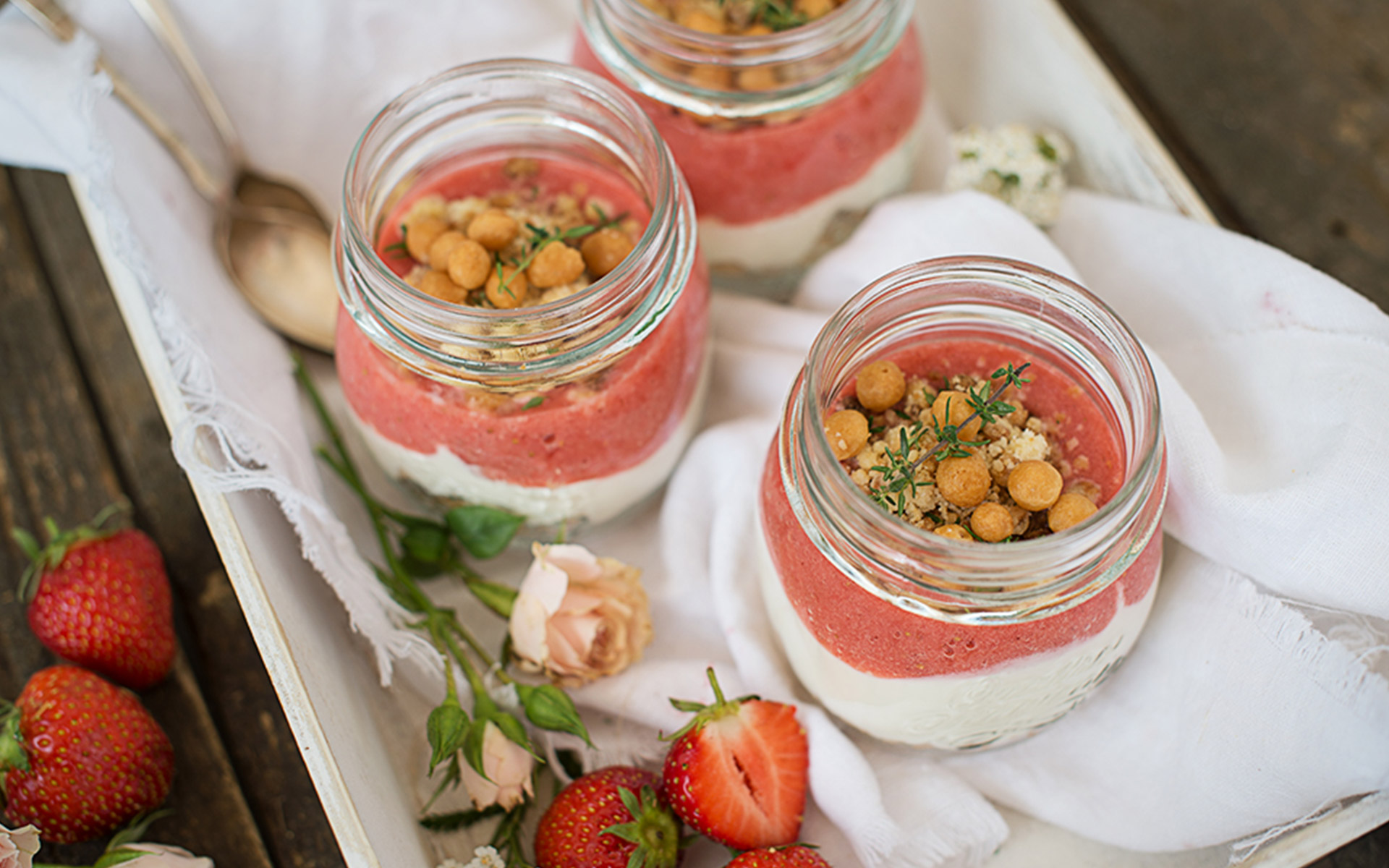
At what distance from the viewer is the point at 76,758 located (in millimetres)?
898

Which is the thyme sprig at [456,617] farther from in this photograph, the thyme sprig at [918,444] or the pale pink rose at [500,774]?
the thyme sprig at [918,444]

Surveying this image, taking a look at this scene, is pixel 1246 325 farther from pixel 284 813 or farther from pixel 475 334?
pixel 284 813

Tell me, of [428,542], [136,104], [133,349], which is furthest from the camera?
[133,349]

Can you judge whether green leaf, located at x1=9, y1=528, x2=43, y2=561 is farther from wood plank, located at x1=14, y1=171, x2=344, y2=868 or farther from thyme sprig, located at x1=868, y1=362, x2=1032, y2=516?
thyme sprig, located at x1=868, y1=362, x2=1032, y2=516

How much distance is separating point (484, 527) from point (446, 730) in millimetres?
186

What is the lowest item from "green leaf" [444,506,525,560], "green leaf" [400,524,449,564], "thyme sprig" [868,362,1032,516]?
"green leaf" [400,524,449,564]

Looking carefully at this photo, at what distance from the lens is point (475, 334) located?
82 centimetres

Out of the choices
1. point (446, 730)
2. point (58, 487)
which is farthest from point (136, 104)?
point (446, 730)

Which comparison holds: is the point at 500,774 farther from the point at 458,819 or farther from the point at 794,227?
the point at 794,227

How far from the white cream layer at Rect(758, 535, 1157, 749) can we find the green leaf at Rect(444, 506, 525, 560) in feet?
0.74

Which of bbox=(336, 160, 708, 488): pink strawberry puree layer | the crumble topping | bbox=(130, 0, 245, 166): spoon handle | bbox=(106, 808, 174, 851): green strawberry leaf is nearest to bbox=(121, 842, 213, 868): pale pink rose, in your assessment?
bbox=(106, 808, 174, 851): green strawberry leaf

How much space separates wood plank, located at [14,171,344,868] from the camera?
1013 mm

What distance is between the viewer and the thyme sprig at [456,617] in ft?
2.84

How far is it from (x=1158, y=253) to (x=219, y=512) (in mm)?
843
